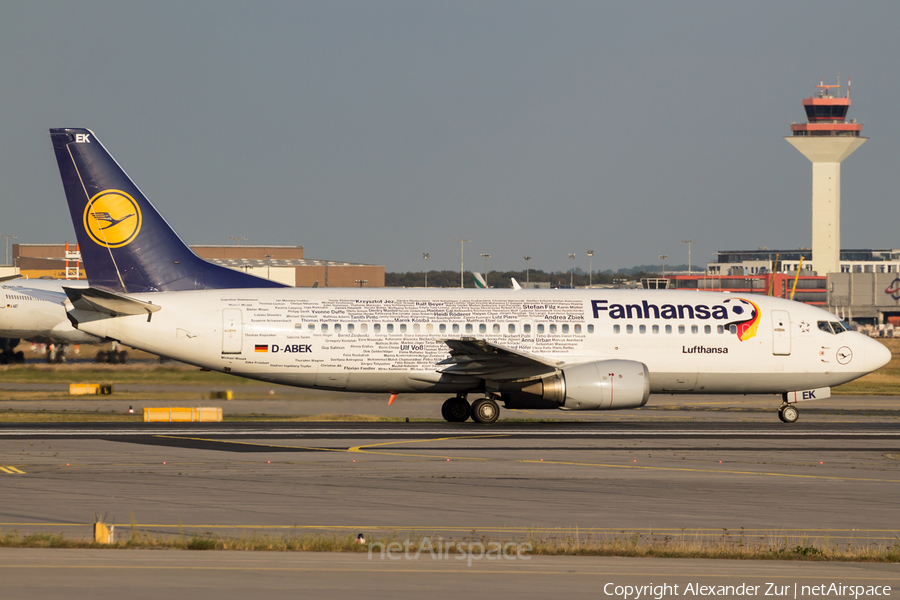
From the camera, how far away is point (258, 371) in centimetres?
3081

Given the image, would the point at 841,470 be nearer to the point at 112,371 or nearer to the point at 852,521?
the point at 852,521

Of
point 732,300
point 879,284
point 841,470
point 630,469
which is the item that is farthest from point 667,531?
point 879,284

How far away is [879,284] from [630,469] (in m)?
134

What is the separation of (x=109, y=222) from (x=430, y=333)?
10.6m

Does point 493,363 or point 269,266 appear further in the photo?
point 269,266

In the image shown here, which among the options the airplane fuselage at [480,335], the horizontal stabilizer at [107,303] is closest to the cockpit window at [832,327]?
the airplane fuselage at [480,335]

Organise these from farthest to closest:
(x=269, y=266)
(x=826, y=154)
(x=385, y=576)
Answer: (x=826, y=154) → (x=269, y=266) → (x=385, y=576)

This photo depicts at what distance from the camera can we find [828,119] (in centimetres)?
16288

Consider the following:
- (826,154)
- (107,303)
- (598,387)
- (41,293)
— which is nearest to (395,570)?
(598,387)

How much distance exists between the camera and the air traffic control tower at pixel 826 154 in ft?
527

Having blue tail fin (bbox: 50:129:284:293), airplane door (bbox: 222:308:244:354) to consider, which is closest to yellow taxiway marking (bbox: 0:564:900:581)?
airplane door (bbox: 222:308:244:354)

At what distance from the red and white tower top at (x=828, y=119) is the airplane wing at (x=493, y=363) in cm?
14552

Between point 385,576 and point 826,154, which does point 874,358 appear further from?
point 826,154

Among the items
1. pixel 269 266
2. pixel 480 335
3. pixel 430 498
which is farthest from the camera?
pixel 269 266
